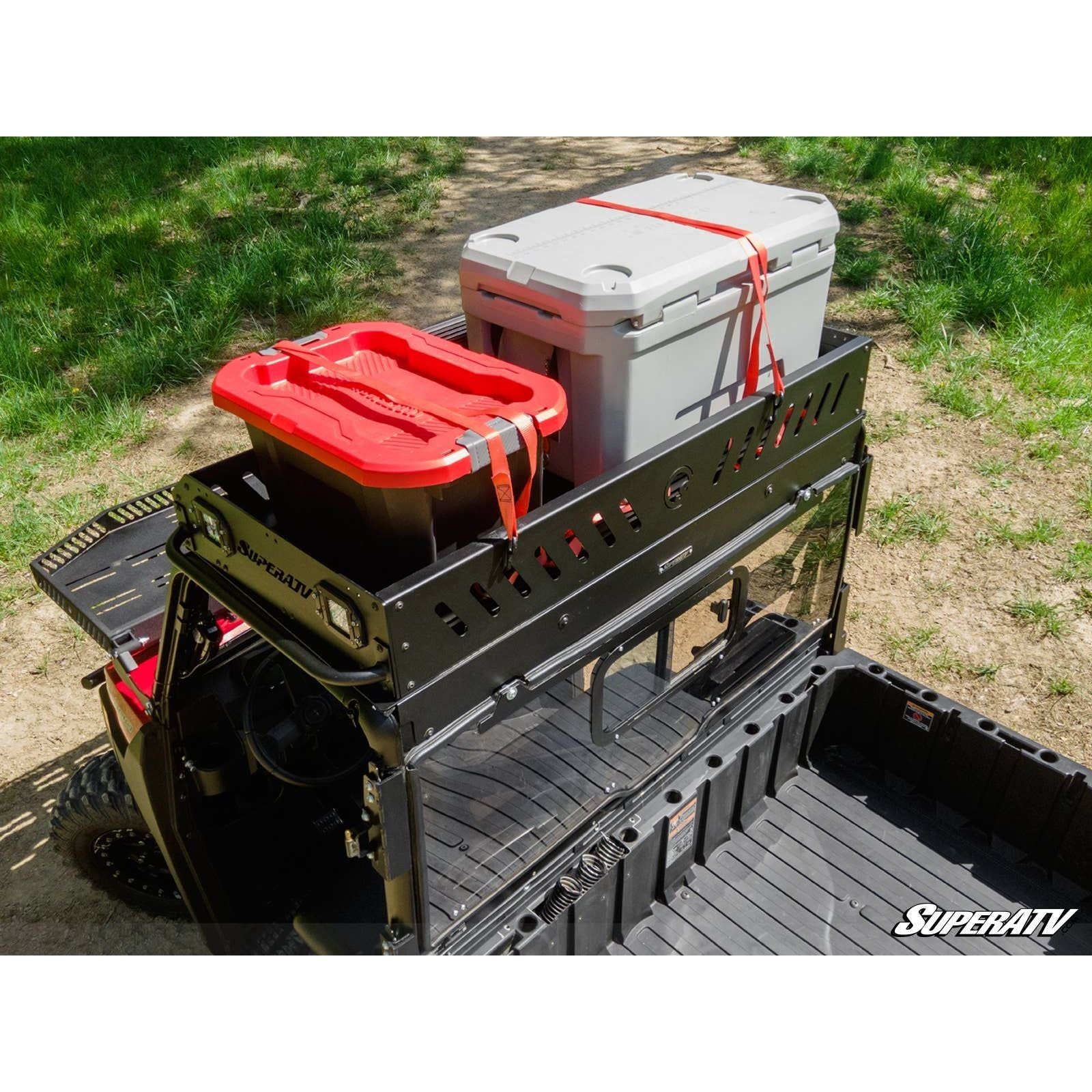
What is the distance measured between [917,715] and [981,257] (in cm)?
402

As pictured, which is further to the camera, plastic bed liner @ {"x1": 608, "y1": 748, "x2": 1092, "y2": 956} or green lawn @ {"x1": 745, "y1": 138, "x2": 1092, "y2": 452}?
green lawn @ {"x1": 745, "y1": 138, "x2": 1092, "y2": 452}

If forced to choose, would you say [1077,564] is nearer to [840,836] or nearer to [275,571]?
[840,836]

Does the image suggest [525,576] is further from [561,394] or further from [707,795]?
[707,795]

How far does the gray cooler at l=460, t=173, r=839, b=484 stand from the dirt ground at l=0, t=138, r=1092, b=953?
1887 millimetres

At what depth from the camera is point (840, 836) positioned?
2.96 m

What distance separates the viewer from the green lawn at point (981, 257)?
5.35 m

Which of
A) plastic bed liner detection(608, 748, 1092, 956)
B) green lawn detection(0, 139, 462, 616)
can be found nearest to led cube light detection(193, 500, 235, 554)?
plastic bed liner detection(608, 748, 1092, 956)

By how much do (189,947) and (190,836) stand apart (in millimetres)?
705

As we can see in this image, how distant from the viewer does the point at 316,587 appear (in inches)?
71.1

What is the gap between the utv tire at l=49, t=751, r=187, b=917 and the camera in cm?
277

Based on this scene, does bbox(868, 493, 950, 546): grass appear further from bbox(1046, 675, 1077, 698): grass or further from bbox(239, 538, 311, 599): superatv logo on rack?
bbox(239, 538, 311, 599): superatv logo on rack

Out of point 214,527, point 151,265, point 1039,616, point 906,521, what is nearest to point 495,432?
point 214,527

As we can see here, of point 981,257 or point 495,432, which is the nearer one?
point 495,432

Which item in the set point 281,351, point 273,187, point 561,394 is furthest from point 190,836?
point 273,187
